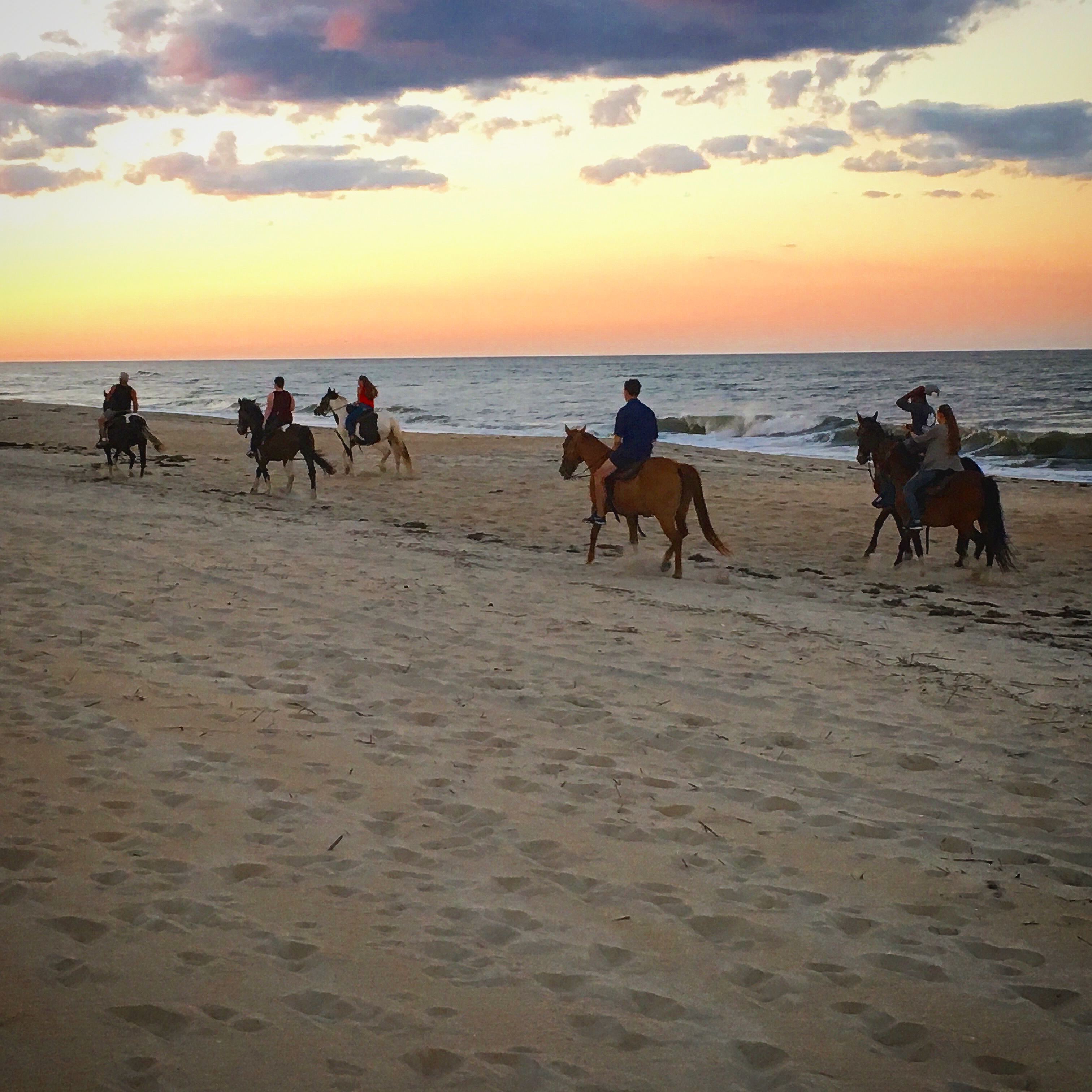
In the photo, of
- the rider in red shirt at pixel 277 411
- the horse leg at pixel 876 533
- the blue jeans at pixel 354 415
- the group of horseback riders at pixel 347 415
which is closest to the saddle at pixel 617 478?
the horse leg at pixel 876 533

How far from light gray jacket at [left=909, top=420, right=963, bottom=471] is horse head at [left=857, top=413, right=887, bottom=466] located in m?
0.64

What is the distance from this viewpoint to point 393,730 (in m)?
5.46

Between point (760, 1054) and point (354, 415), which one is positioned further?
point (354, 415)

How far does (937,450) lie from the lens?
11164 mm

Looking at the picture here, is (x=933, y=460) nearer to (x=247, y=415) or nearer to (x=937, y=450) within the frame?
(x=937, y=450)

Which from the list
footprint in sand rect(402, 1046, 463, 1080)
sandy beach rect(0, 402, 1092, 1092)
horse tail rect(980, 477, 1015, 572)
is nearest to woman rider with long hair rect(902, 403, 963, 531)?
horse tail rect(980, 477, 1015, 572)

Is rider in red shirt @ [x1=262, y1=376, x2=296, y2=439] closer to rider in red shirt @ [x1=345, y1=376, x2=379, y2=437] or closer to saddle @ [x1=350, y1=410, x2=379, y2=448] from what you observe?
rider in red shirt @ [x1=345, y1=376, x2=379, y2=437]

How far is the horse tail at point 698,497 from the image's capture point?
1088cm

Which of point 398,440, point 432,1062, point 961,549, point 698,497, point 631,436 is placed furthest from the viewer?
point 398,440

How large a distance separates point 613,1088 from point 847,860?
5.80 feet

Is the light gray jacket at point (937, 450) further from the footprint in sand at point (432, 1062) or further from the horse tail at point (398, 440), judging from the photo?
the horse tail at point (398, 440)

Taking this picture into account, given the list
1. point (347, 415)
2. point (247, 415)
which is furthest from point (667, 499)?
point (347, 415)

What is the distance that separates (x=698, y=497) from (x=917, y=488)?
8.60 feet

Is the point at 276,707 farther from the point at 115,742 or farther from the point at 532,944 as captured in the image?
the point at 532,944
